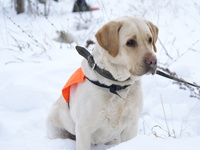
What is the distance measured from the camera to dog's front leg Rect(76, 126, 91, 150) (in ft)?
8.02

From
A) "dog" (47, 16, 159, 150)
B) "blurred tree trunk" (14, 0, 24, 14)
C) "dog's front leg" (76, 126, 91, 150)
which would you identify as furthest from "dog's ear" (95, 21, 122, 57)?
"blurred tree trunk" (14, 0, 24, 14)

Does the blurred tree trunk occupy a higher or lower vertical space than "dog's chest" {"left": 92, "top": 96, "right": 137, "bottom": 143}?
lower

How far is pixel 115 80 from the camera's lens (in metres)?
2.40

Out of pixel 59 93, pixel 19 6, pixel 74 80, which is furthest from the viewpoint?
pixel 19 6

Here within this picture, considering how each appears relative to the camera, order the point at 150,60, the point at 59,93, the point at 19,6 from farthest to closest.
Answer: the point at 19,6
the point at 59,93
the point at 150,60

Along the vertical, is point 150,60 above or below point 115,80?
above

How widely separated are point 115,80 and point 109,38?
0.37 metres

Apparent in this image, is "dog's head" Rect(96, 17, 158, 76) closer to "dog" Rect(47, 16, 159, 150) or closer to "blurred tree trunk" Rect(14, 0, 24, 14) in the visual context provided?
"dog" Rect(47, 16, 159, 150)

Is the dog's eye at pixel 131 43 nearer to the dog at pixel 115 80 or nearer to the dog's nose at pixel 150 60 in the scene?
the dog at pixel 115 80

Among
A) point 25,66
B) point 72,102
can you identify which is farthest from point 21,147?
point 25,66

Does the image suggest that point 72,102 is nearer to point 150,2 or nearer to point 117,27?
point 117,27

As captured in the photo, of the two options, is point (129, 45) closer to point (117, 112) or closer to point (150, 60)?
point (150, 60)

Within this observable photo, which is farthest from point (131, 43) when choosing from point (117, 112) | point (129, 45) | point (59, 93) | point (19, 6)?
point (19, 6)

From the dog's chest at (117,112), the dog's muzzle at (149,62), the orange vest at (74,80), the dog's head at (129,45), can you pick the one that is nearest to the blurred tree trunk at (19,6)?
the orange vest at (74,80)
